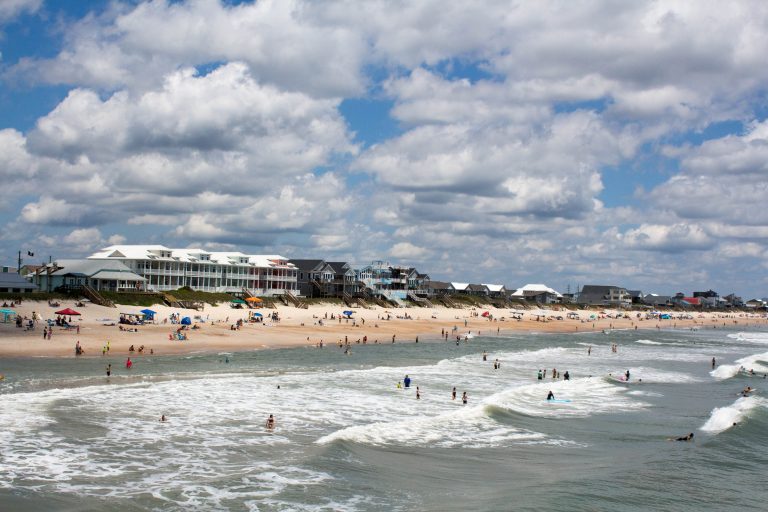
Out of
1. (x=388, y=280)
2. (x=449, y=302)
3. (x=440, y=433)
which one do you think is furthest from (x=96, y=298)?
(x=449, y=302)

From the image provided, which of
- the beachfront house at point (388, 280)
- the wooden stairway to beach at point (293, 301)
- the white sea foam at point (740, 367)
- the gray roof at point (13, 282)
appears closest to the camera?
the white sea foam at point (740, 367)

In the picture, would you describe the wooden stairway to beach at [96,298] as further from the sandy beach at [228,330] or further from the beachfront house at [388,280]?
the beachfront house at [388,280]

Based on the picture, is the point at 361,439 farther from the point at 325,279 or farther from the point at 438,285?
the point at 438,285

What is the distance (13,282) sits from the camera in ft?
245

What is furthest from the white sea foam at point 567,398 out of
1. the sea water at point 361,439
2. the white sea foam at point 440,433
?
the white sea foam at point 440,433

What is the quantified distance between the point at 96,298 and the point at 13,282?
33.3 ft

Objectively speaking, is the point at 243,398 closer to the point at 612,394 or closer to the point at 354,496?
the point at 354,496

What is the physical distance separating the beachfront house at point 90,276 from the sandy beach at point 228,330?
11345 millimetres

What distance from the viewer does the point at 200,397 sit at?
33438 mm

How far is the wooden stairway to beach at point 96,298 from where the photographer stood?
71.9m

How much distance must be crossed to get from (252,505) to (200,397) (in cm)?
1564

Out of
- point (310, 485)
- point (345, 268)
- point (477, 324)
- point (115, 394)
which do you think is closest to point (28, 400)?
point (115, 394)

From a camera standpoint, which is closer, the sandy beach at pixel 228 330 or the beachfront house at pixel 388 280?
the sandy beach at pixel 228 330

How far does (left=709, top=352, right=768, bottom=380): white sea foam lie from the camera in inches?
2004
